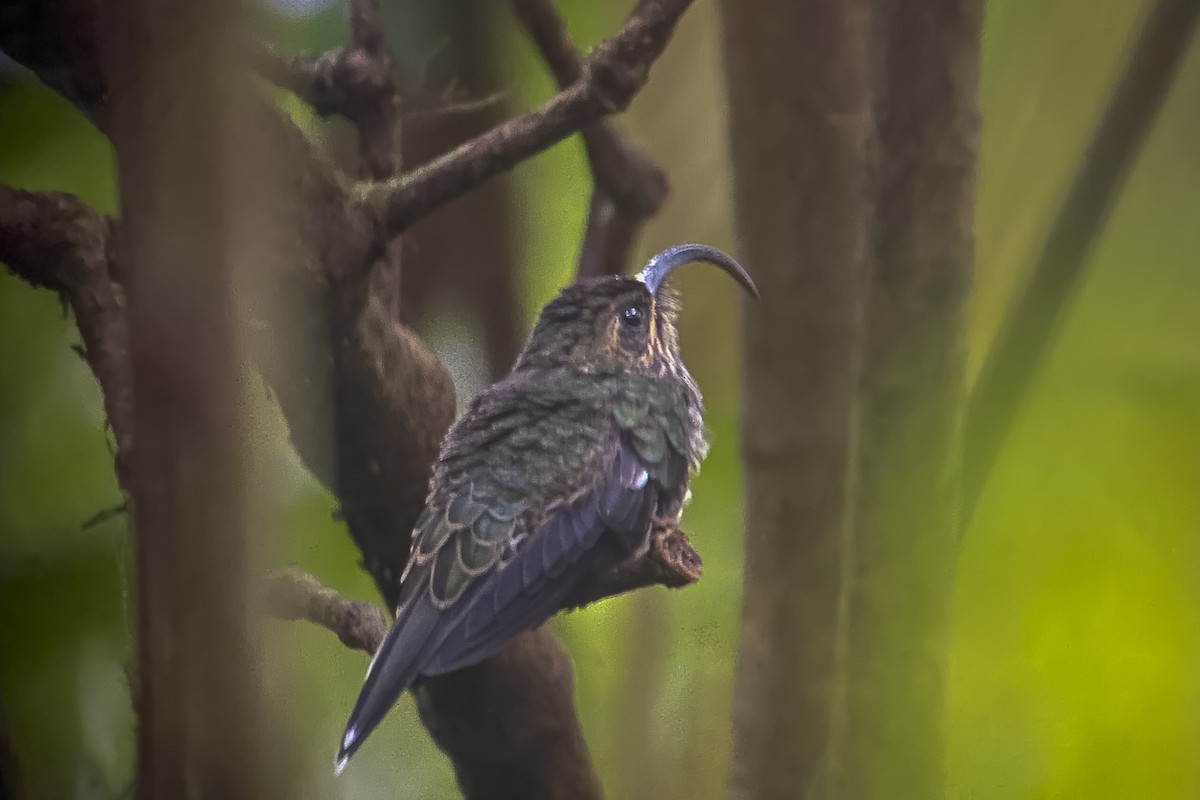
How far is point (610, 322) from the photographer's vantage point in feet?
3.39

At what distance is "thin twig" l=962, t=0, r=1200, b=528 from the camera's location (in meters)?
0.97

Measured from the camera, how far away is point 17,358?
1146 millimetres

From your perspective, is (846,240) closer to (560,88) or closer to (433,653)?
(560,88)

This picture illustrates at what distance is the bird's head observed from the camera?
1026 millimetres

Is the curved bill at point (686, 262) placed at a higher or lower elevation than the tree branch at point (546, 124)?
lower

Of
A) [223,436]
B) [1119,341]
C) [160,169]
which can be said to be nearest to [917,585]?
[1119,341]

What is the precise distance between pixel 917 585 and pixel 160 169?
0.90 m

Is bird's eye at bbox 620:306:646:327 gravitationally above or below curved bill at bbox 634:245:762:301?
below

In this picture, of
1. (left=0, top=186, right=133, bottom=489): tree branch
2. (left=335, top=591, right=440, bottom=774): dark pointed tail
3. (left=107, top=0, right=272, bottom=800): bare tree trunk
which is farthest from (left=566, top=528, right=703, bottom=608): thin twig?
(left=0, top=186, right=133, bottom=489): tree branch

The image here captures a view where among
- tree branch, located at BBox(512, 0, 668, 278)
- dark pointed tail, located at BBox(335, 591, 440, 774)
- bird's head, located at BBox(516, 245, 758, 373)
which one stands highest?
tree branch, located at BBox(512, 0, 668, 278)

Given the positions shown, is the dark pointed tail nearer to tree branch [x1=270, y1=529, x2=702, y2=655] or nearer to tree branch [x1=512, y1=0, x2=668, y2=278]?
tree branch [x1=270, y1=529, x2=702, y2=655]

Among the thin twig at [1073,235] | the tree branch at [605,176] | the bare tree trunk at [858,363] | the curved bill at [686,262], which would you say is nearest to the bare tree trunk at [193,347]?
the tree branch at [605,176]

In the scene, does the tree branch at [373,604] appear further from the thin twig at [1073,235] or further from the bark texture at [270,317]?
the thin twig at [1073,235]

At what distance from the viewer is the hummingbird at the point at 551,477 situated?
974 mm
